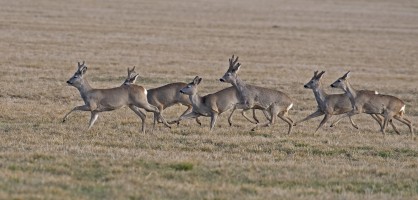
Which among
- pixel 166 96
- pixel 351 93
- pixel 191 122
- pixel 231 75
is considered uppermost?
pixel 231 75

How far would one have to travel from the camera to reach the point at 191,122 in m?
19.3

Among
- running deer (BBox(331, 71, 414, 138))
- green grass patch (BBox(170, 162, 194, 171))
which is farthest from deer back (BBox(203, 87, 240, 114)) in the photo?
green grass patch (BBox(170, 162, 194, 171))

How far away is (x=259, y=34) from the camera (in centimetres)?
4831

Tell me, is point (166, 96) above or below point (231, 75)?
below

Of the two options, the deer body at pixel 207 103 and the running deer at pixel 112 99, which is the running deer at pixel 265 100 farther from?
the running deer at pixel 112 99

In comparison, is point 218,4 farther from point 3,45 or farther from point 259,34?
point 3,45

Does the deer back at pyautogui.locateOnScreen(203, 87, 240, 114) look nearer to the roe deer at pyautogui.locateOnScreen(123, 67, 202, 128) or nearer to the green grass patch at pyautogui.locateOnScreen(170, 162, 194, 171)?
the roe deer at pyautogui.locateOnScreen(123, 67, 202, 128)

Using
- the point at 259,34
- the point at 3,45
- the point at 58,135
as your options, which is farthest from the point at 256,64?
the point at 58,135

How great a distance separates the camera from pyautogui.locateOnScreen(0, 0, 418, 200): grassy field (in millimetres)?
11024

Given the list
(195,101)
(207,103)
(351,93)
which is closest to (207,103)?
(207,103)

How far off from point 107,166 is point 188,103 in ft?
22.2

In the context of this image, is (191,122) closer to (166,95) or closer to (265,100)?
(166,95)

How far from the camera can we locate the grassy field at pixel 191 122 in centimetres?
1102

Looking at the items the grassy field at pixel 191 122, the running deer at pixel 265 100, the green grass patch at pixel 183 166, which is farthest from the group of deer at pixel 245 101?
the green grass patch at pixel 183 166
